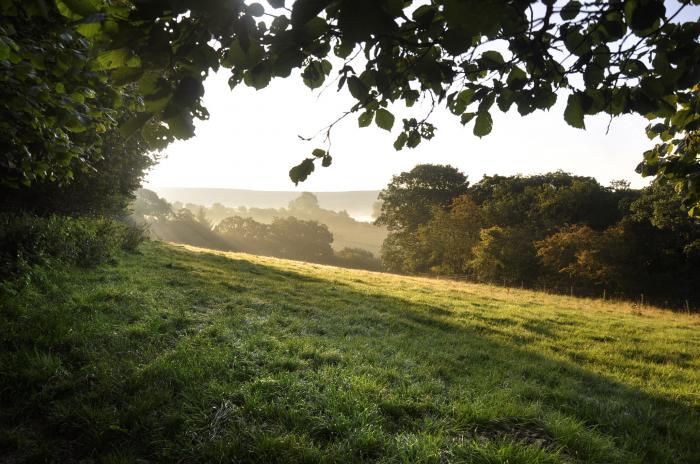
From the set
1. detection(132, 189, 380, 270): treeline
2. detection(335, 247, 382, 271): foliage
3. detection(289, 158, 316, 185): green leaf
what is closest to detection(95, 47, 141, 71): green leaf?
detection(289, 158, 316, 185): green leaf

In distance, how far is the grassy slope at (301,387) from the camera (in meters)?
3.53

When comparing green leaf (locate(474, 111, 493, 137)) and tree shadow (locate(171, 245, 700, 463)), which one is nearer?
green leaf (locate(474, 111, 493, 137))

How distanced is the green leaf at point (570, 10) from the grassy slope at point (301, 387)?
3.81 meters

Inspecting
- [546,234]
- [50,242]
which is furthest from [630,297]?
[50,242]

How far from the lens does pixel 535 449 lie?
354 centimetres

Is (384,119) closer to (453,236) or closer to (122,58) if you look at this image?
(122,58)

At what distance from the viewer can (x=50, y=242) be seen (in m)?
9.45

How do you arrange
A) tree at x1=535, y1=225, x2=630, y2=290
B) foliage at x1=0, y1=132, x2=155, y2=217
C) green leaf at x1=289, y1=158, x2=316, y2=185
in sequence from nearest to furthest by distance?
green leaf at x1=289, y1=158, x2=316, y2=185 < foliage at x1=0, y1=132, x2=155, y2=217 < tree at x1=535, y1=225, x2=630, y2=290

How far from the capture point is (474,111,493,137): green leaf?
279 cm

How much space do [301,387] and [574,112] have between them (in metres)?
4.29

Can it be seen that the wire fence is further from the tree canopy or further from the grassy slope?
the tree canopy

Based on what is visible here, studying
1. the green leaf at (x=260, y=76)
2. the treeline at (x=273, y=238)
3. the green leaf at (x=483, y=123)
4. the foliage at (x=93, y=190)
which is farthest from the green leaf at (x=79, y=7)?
the treeline at (x=273, y=238)

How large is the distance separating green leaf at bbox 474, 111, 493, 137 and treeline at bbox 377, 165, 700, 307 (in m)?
26.3

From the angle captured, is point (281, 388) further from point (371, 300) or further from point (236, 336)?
point (371, 300)
